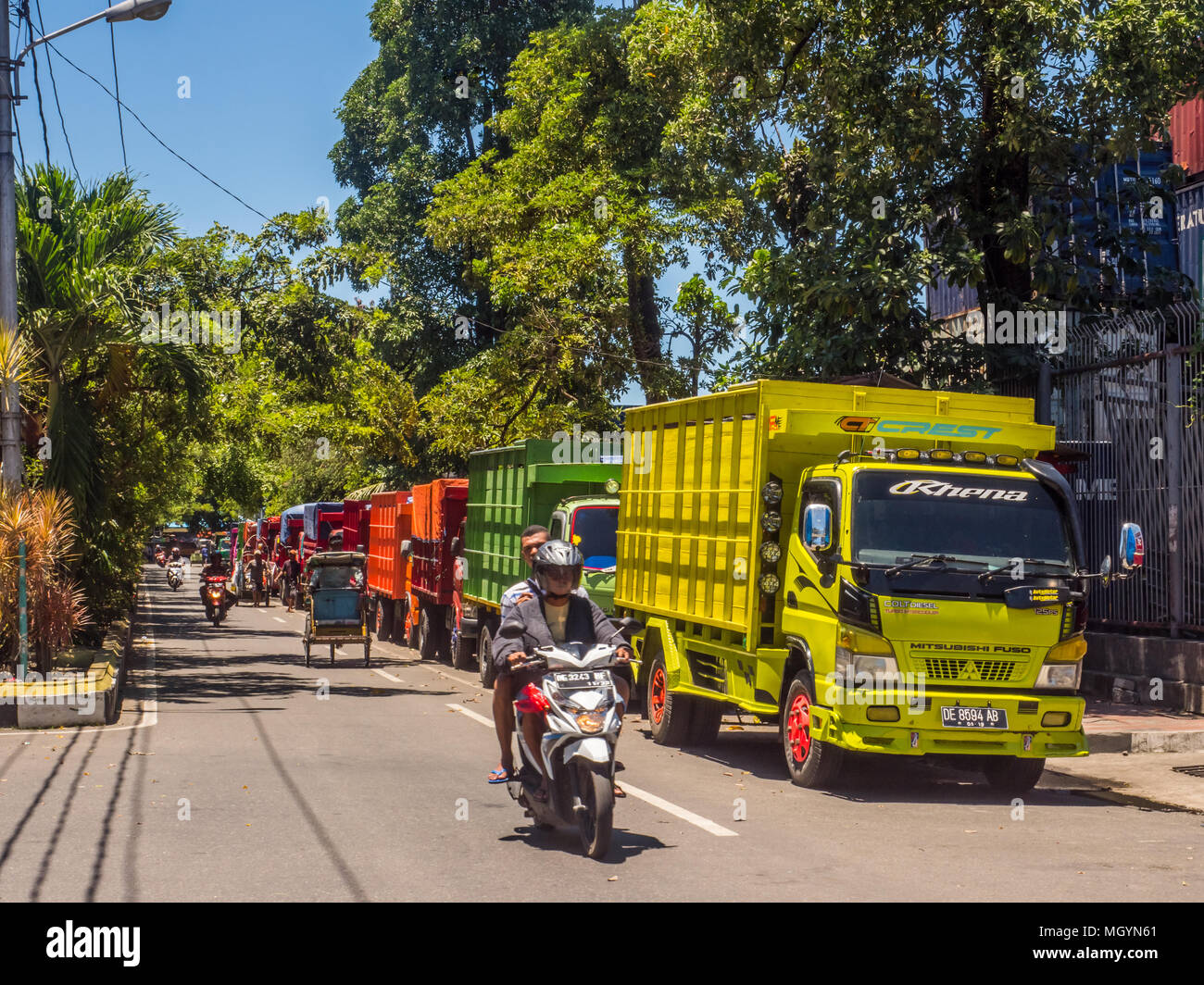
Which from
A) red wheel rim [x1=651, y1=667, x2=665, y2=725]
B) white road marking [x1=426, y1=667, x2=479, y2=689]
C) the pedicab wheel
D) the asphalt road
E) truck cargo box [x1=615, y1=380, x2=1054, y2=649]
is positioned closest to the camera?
the asphalt road

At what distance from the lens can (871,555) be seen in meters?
10.8

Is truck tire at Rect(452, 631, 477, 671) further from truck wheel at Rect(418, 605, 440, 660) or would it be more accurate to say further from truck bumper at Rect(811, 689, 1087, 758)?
truck bumper at Rect(811, 689, 1087, 758)

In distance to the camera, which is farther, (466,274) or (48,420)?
(466,274)

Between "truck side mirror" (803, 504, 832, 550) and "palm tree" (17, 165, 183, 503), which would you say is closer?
"truck side mirror" (803, 504, 832, 550)

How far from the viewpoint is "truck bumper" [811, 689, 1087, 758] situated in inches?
411

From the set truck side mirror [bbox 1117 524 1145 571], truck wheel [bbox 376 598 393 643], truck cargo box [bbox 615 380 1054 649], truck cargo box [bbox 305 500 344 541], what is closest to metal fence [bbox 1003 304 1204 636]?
truck cargo box [bbox 615 380 1054 649]

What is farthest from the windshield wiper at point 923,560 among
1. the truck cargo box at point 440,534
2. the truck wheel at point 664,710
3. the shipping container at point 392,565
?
the shipping container at point 392,565

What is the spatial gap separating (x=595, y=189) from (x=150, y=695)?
15844 mm

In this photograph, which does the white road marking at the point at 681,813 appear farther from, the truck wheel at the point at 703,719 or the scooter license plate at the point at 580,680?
the truck wheel at the point at 703,719

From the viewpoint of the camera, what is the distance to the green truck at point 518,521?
59.1ft

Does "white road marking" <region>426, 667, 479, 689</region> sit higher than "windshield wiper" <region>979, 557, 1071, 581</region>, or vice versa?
"windshield wiper" <region>979, 557, 1071, 581</region>

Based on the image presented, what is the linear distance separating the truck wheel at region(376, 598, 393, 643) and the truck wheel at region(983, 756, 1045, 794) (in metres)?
20.8
